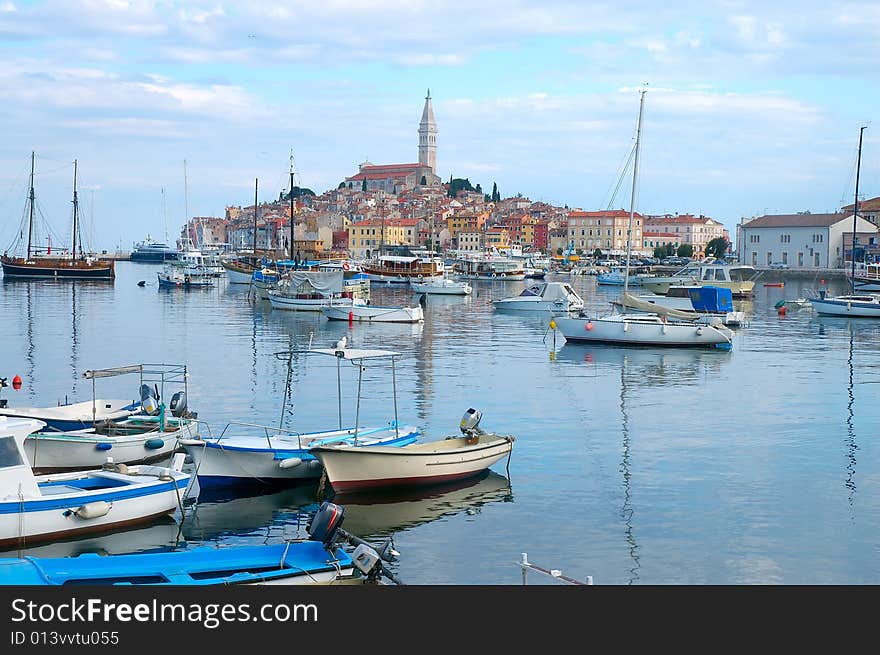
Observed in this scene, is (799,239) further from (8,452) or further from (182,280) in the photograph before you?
(8,452)

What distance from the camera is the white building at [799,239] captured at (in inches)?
4594

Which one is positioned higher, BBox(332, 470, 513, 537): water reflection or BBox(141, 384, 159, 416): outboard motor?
BBox(141, 384, 159, 416): outboard motor

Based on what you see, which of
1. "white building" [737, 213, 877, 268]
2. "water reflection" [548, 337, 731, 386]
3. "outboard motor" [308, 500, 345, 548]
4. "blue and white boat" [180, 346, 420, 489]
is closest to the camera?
"outboard motor" [308, 500, 345, 548]

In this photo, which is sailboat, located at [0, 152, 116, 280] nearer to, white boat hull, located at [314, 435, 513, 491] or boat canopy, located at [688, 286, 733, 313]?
boat canopy, located at [688, 286, 733, 313]

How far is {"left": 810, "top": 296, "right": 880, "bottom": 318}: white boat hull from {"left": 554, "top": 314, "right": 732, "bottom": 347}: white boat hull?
18070mm

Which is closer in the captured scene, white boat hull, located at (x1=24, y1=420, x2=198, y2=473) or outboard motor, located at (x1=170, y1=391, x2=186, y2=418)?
white boat hull, located at (x1=24, y1=420, x2=198, y2=473)

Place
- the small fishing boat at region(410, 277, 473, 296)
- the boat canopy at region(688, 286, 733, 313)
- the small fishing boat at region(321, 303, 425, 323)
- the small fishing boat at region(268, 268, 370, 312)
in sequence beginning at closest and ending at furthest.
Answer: the small fishing boat at region(321, 303, 425, 323)
the boat canopy at region(688, 286, 733, 313)
the small fishing boat at region(268, 268, 370, 312)
the small fishing boat at region(410, 277, 473, 296)

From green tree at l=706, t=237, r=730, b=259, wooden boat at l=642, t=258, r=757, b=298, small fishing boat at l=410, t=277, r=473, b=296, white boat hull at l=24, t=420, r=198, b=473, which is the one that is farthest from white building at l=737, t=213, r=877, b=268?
white boat hull at l=24, t=420, r=198, b=473

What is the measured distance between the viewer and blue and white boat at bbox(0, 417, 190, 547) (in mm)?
13906

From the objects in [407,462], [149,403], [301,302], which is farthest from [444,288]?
[407,462]

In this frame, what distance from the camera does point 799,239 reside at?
120 meters

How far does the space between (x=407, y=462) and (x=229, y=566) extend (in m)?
6.03

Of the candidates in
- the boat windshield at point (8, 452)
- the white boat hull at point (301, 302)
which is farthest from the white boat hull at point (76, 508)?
the white boat hull at point (301, 302)

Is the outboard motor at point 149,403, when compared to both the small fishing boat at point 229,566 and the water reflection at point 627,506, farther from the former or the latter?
the water reflection at point 627,506
